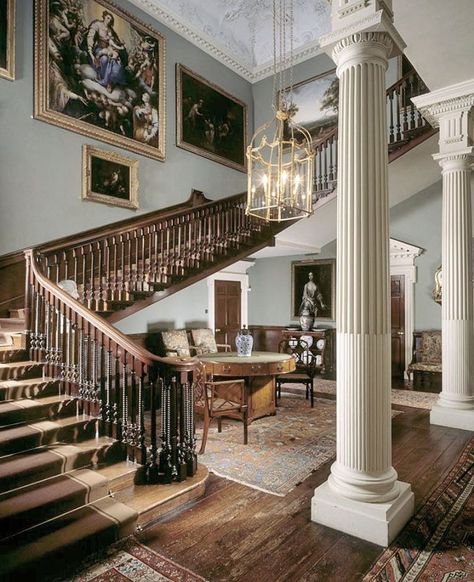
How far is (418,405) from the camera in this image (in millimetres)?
6527

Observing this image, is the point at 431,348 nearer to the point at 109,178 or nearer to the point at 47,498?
the point at 109,178

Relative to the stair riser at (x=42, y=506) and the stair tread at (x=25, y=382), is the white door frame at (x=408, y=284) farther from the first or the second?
the stair riser at (x=42, y=506)

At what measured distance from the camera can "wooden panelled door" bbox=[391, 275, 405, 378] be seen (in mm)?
8984

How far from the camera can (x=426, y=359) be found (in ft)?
27.3

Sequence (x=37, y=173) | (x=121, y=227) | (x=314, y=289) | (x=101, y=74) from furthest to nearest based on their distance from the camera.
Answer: (x=314, y=289), (x=121, y=227), (x=101, y=74), (x=37, y=173)

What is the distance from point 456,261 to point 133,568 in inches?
193

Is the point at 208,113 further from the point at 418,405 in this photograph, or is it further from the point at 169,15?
the point at 418,405

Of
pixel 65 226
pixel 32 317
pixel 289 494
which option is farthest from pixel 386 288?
pixel 65 226

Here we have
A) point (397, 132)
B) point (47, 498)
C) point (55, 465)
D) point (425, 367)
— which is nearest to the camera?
point (47, 498)

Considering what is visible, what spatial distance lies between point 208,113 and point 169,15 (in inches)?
80.9

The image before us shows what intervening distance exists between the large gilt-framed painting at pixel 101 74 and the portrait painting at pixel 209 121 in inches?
26.1

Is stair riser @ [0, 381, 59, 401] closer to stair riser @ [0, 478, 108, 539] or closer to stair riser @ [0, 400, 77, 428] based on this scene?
stair riser @ [0, 400, 77, 428]

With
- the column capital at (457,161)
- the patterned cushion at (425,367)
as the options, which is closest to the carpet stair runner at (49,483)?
the column capital at (457,161)

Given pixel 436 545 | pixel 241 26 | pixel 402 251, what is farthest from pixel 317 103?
pixel 436 545
